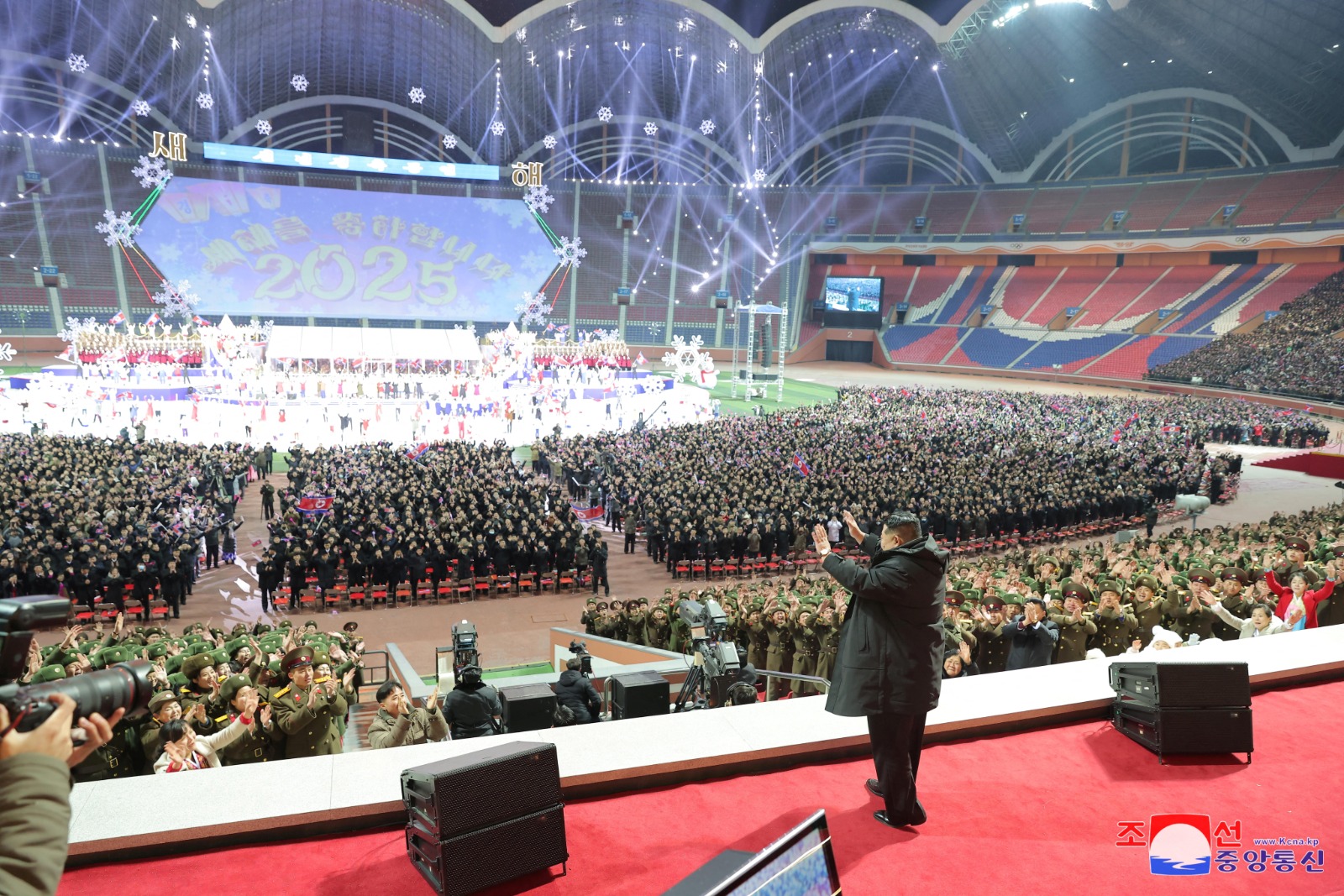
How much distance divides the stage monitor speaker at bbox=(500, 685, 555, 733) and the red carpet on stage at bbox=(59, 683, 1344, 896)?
0.96 meters

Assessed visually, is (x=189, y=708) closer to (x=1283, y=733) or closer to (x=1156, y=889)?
(x=1156, y=889)

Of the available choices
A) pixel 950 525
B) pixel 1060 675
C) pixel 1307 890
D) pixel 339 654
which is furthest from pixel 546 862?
pixel 950 525

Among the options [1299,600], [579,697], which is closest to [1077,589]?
[1299,600]

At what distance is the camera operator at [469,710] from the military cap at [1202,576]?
835 centimetres

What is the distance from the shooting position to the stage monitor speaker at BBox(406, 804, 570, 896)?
3.74m

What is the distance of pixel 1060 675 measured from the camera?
6.36 m

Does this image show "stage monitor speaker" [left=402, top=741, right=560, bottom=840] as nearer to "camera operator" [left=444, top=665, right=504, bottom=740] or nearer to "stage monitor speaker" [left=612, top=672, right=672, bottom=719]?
"camera operator" [left=444, top=665, right=504, bottom=740]

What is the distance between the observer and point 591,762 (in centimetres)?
479

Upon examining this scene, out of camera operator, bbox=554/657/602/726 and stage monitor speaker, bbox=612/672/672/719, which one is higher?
stage monitor speaker, bbox=612/672/672/719

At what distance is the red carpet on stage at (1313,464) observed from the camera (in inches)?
1287

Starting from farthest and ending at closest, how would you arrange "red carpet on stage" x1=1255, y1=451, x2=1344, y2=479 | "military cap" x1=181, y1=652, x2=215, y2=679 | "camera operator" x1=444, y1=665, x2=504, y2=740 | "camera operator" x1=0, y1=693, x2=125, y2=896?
1. "red carpet on stage" x1=1255, y1=451, x2=1344, y2=479
2. "military cap" x1=181, y1=652, x2=215, y2=679
3. "camera operator" x1=444, y1=665, x2=504, y2=740
4. "camera operator" x1=0, y1=693, x2=125, y2=896

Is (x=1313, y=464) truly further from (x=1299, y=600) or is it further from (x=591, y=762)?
(x=591, y=762)

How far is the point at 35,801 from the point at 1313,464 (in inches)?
1606

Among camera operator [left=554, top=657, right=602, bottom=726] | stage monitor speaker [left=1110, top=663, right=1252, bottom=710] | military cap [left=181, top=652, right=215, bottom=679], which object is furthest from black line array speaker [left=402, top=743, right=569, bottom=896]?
military cap [left=181, top=652, right=215, bottom=679]
